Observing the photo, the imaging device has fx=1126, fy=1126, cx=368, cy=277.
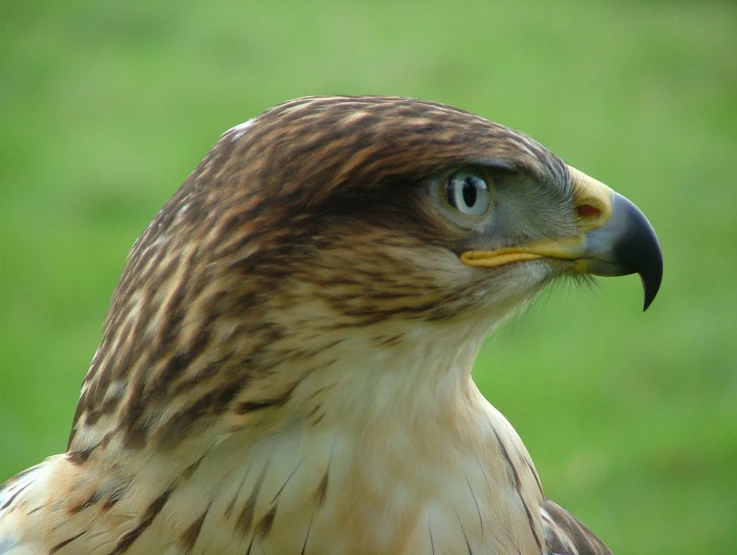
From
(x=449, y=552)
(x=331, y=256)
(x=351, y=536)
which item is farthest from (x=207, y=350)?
(x=449, y=552)

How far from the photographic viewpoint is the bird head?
1.48m

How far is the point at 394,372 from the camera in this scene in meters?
1.57

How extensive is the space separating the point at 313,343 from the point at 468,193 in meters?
0.30

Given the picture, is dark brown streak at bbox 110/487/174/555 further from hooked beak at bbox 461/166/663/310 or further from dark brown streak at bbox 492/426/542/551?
hooked beak at bbox 461/166/663/310

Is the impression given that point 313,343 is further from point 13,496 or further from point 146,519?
point 13,496

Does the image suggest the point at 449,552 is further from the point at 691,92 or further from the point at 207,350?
the point at 691,92

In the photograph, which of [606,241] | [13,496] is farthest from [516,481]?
[13,496]

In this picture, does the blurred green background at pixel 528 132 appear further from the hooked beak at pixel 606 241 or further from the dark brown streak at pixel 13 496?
the dark brown streak at pixel 13 496

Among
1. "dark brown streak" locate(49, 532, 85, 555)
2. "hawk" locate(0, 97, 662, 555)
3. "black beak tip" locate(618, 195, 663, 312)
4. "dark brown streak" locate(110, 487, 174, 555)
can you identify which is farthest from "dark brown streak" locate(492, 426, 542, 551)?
"dark brown streak" locate(49, 532, 85, 555)

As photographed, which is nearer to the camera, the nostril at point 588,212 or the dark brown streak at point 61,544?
the dark brown streak at point 61,544

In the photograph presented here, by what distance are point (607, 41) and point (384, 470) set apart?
650 centimetres

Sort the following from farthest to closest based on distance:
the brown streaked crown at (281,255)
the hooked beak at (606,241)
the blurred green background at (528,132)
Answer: the blurred green background at (528,132)
the hooked beak at (606,241)
the brown streaked crown at (281,255)

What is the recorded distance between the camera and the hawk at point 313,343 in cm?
149

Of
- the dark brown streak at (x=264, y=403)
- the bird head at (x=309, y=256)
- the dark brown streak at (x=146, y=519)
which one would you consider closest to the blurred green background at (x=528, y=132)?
Answer: the bird head at (x=309, y=256)
